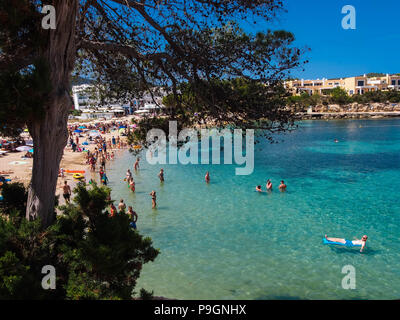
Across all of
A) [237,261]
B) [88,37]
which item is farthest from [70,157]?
[88,37]

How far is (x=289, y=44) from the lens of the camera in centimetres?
658

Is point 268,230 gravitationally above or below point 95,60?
below

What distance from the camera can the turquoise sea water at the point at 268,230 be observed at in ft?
35.5

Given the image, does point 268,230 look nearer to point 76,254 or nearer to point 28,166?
point 76,254

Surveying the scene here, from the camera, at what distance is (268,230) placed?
15438mm

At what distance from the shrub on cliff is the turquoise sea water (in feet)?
14.9

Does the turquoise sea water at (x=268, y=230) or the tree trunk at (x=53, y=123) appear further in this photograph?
the turquoise sea water at (x=268, y=230)

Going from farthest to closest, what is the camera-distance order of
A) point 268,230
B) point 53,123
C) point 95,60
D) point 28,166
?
point 28,166, point 268,230, point 95,60, point 53,123

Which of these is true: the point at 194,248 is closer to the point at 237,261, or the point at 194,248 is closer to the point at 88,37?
the point at 237,261

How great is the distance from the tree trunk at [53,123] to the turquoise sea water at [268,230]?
16.5 ft

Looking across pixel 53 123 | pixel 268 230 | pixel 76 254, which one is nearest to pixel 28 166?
pixel 268 230

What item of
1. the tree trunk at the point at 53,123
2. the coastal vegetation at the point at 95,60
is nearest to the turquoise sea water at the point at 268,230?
the coastal vegetation at the point at 95,60

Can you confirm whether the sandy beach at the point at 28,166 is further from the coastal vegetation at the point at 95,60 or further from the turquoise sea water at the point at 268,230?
the coastal vegetation at the point at 95,60

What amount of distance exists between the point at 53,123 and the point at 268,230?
12806 millimetres
